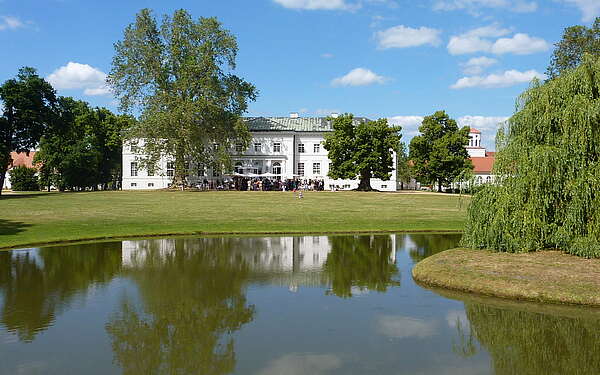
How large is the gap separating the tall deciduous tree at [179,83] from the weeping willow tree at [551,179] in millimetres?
45974

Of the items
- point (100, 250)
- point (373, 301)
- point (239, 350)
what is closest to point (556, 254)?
point (373, 301)

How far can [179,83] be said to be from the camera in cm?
6116

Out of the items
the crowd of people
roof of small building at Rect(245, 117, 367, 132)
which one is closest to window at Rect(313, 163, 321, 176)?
roof of small building at Rect(245, 117, 367, 132)

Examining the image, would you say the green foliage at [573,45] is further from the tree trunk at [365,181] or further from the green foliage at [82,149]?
the green foliage at [82,149]

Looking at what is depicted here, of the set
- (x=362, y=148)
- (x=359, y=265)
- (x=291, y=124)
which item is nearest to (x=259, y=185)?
(x=362, y=148)

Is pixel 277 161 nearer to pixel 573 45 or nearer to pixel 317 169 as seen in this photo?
pixel 317 169

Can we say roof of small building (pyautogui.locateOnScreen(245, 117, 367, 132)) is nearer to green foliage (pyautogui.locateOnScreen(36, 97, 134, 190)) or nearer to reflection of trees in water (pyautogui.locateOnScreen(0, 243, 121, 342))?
green foliage (pyautogui.locateOnScreen(36, 97, 134, 190))

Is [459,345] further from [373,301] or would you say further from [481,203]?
[481,203]

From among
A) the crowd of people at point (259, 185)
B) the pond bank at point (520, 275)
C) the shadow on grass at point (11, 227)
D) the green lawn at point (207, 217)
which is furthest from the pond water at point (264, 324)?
the crowd of people at point (259, 185)

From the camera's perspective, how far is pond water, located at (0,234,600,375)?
8586mm

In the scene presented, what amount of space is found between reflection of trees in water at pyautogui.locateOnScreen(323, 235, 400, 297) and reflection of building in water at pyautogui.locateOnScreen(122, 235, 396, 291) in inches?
12.9

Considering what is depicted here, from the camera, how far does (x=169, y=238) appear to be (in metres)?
25.9

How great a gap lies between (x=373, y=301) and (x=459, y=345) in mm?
3558

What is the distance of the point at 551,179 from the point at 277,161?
71.0 meters
